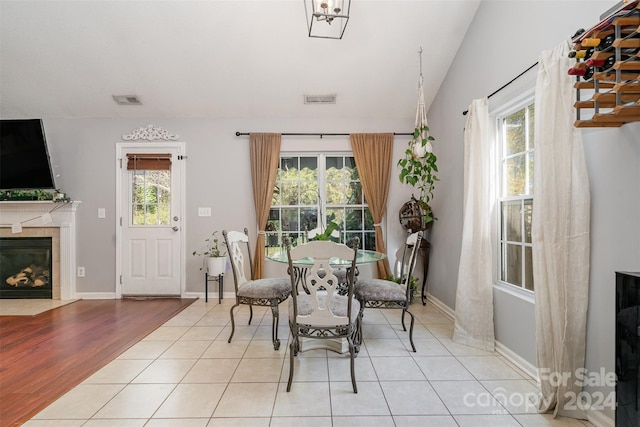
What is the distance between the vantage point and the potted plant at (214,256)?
414 centimetres

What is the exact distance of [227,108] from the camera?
432 cm

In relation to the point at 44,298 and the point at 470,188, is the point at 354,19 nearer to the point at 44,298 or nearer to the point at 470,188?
the point at 470,188

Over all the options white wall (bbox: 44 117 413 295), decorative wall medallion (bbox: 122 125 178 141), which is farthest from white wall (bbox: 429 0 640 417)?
decorative wall medallion (bbox: 122 125 178 141)

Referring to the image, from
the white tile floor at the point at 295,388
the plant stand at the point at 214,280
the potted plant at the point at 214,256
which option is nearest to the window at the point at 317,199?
the potted plant at the point at 214,256

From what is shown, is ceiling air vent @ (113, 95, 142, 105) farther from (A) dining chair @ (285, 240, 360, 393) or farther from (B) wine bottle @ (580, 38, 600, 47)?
(B) wine bottle @ (580, 38, 600, 47)

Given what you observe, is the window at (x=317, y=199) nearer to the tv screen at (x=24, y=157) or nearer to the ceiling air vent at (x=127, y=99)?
the ceiling air vent at (x=127, y=99)

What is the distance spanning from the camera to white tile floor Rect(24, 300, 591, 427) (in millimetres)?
1790

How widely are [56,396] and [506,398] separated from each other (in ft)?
9.22

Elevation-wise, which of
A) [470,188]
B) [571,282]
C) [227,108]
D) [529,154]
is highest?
[227,108]

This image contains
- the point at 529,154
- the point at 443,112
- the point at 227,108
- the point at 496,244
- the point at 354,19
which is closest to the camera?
the point at 529,154

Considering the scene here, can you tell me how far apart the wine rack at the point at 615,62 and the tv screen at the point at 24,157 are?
5.42 m

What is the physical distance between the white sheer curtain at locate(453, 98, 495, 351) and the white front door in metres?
3.56

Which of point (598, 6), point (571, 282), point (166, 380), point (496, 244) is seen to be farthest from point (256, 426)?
point (598, 6)

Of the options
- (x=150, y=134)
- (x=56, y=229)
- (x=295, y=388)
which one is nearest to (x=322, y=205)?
(x=150, y=134)
